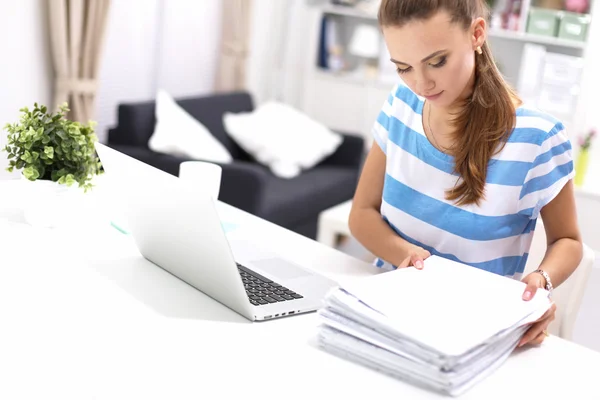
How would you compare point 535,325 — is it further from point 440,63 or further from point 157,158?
point 157,158

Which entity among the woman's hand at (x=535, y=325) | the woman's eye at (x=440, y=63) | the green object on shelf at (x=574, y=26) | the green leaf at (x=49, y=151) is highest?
the green object on shelf at (x=574, y=26)

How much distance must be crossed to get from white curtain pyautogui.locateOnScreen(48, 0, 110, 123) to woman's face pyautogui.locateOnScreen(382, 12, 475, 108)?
242 cm

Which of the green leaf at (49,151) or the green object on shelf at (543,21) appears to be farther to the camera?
the green object on shelf at (543,21)

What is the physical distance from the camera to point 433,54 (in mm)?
1461

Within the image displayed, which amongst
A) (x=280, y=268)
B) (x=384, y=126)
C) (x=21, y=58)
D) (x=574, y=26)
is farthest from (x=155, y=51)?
(x=280, y=268)

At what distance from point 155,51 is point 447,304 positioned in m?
3.45

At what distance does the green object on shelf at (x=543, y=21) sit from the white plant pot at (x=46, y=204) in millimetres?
3574

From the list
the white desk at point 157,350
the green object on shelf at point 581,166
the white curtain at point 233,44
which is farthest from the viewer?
the white curtain at point 233,44

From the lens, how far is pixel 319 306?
4.69ft

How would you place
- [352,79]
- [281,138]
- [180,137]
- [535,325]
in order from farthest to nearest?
[352,79]
[281,138]
[180,137]
[535,325]

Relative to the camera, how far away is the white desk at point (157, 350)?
43.3 inches

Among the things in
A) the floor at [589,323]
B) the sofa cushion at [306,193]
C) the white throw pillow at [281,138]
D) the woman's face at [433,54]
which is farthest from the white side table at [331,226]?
the woman's face at [433,54]

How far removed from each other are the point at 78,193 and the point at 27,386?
30.4 inches

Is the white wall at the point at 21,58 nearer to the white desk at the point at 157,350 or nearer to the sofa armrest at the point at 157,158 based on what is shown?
the sofa armrest at the point at 157,158
